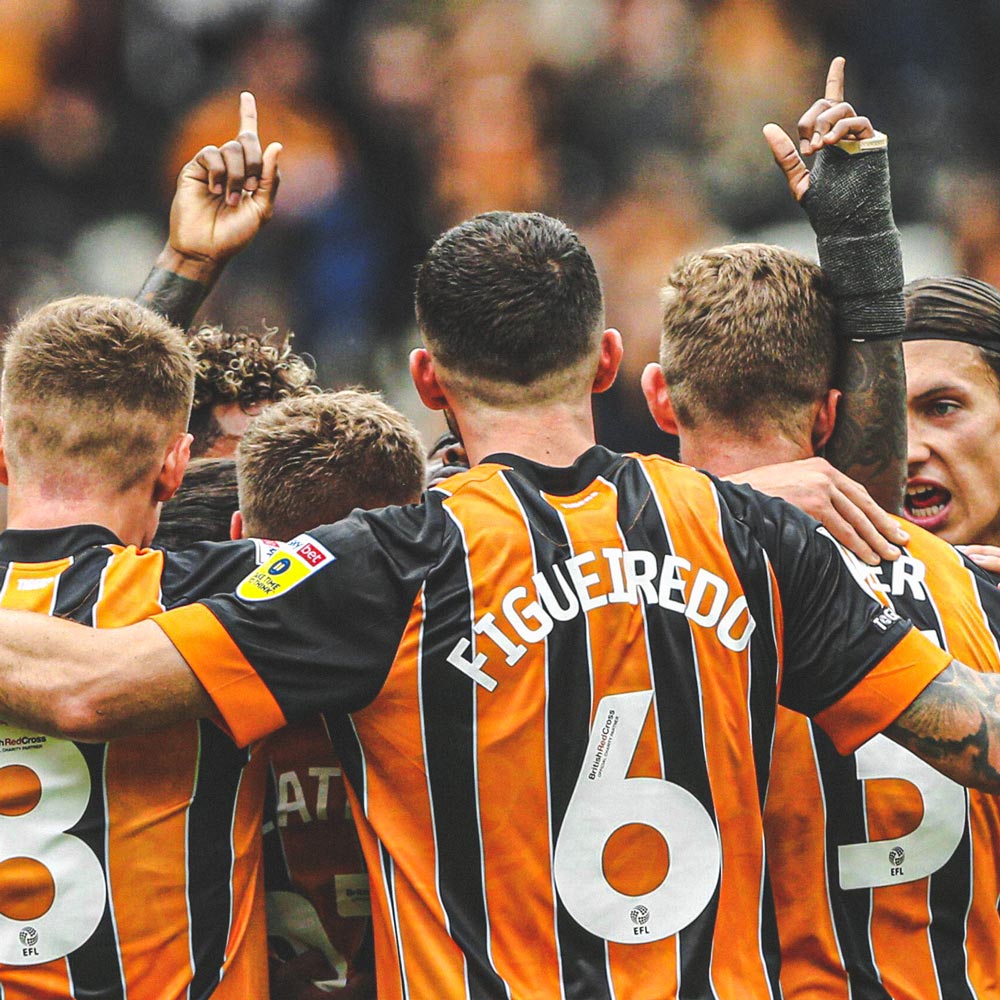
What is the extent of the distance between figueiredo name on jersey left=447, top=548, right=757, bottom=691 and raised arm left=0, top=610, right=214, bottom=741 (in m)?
0.41

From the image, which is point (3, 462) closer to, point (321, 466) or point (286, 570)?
point (321, 466)

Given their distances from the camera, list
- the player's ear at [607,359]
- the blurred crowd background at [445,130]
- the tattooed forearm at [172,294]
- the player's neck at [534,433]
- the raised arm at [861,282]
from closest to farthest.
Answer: the player's neck at [534,433] → the player's ear at [607,359] → the raised arm at [861,282] → the tattooed forearm at [172,294] → the blurred crowd background at [445,130]

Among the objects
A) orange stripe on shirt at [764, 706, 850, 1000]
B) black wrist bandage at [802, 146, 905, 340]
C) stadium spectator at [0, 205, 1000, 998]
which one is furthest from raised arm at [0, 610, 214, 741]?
black wrist bandage at [802, 146, 905, 340]

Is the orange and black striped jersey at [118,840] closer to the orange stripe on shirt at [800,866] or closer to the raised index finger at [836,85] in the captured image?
the orange stripe on shirt at [800,866]

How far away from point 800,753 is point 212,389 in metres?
2.13

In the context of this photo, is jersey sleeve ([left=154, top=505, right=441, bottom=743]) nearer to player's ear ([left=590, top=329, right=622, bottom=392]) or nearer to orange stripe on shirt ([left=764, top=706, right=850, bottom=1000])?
player's ear ([left=590, top=329, right=622, bottom=392])

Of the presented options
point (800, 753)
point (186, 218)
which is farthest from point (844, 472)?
point (186, 218)

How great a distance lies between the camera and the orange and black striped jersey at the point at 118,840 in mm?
2104

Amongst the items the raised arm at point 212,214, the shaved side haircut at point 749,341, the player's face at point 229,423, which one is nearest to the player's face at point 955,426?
the shaved side haircut at point 749,341

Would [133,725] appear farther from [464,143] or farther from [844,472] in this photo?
[464,143]

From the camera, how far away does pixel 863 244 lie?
8.57ft

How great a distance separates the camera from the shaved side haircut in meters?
2.55

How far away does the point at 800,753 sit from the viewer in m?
2.36

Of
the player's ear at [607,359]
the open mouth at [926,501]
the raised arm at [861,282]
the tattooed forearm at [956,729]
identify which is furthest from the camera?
the open mouth at [926,501]
